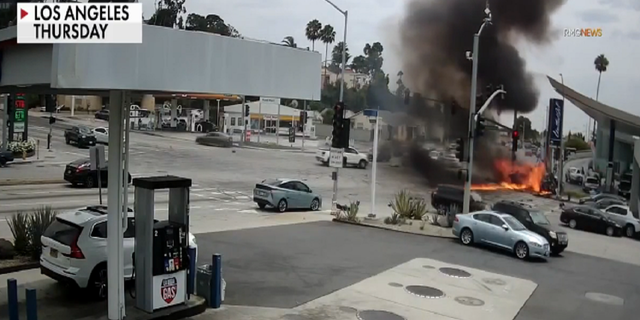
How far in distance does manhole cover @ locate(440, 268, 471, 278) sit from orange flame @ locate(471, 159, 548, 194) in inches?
1417

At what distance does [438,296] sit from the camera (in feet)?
40.9

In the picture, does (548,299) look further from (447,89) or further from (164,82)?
(447,89)

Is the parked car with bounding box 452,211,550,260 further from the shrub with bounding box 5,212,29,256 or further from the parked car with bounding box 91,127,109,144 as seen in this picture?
the parked car with bounding box 91,127,109,144

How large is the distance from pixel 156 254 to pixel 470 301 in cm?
673

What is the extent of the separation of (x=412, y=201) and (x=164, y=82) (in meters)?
19.7

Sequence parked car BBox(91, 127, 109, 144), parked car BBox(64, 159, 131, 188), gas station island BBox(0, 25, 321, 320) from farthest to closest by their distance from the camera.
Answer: parked car BBox(91, 127, 109, 144)
parked car BBox(64, 159, 131, 188)
gas station island BBox(0, 25, 321, 320)

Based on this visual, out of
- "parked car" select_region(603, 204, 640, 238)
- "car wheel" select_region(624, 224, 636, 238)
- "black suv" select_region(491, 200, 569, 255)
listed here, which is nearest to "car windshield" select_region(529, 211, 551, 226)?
"black suv" select_region(491, 200, 569, 255)

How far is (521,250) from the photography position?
18469 mm

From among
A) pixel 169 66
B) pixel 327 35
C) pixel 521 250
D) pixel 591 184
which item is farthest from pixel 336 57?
pixel 169 66

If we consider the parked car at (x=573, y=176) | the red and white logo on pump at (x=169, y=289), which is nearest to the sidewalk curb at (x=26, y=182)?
the red and white logo on pump at (x=169, y=289)

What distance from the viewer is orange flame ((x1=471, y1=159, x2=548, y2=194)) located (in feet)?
164

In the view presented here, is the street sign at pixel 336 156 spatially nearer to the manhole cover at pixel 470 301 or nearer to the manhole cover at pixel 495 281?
the manhole cover at pixel 495 281

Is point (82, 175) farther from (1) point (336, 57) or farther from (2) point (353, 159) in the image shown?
(1) point (336, 57)

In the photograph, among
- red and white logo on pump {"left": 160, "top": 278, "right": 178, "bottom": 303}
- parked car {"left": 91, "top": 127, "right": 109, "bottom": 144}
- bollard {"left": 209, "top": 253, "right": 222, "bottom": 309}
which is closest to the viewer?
red and white logo on pump {"left": 160, "top": 278, "right": 178, "bottom": 303}
